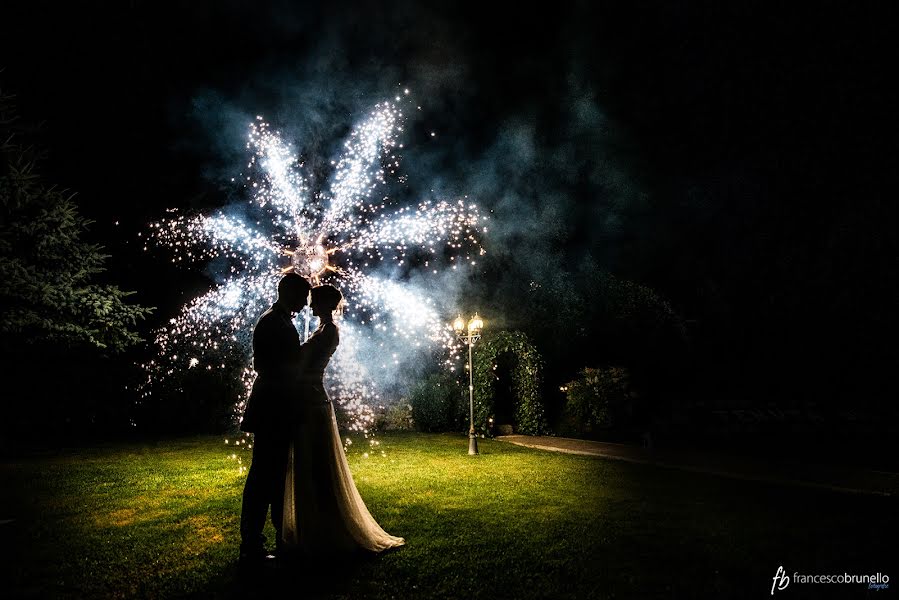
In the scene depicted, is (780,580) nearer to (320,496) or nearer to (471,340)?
(320,496)

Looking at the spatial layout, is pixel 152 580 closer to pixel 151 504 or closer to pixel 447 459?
pixel 151 504

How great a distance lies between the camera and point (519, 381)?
1380cm

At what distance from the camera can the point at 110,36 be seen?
13.3m

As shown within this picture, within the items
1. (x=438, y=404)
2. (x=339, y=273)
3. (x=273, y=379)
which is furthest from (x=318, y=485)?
(x=438, y=404)

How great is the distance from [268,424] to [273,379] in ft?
1.10

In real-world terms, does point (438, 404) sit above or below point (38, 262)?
below

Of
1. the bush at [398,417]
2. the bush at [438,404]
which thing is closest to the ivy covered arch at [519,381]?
the bush at [438,404]

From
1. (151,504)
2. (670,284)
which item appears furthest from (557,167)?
(151,504)

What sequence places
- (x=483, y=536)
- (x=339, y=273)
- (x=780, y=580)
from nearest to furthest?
(x=780, y=580), (x=483, y=536), (x=339, y=273)

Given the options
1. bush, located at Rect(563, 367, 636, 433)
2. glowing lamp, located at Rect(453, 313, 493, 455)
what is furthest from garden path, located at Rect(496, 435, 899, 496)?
bush, located at Rect(563, 367, 636, 433)

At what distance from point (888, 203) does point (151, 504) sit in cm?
1600

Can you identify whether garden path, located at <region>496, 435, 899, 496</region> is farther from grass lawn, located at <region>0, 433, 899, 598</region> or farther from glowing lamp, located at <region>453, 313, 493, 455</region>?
glowing lamp, located at <region>453, 313, 493, 455</region>

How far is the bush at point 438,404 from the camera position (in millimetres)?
15086

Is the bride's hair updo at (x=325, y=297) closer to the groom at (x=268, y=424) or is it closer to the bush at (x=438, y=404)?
the groom at (x=268, y=424)
